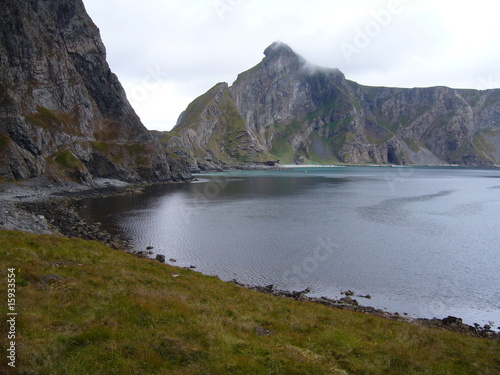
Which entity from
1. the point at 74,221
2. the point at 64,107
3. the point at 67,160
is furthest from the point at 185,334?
the point at 64,107

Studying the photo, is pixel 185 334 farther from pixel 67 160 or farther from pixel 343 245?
pixel 67 160

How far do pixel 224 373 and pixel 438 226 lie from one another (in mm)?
68067

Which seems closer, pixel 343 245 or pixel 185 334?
pixel 185 334

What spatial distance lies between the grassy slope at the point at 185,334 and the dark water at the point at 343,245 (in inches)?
547

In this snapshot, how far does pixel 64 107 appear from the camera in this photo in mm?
142125

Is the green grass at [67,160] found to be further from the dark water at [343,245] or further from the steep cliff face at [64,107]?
the dark water at [343,245]

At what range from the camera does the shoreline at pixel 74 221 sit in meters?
27.7

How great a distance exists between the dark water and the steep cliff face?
32989 mm

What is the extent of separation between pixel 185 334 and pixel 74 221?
56.4 m

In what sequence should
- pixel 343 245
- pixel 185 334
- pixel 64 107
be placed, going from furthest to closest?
pixel 64 107
pixel 343 245
pixel 185 334

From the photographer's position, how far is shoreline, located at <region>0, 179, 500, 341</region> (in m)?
27.7

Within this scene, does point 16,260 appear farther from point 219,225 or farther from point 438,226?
point 438,226

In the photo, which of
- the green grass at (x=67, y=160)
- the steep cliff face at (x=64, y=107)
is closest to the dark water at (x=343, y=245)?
the green grass at (x=67, y=160)

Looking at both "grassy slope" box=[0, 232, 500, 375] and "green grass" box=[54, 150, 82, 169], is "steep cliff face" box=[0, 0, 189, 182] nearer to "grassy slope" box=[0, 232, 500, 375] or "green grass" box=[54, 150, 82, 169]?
"green grass" box=[54, 150, 82, 169]
